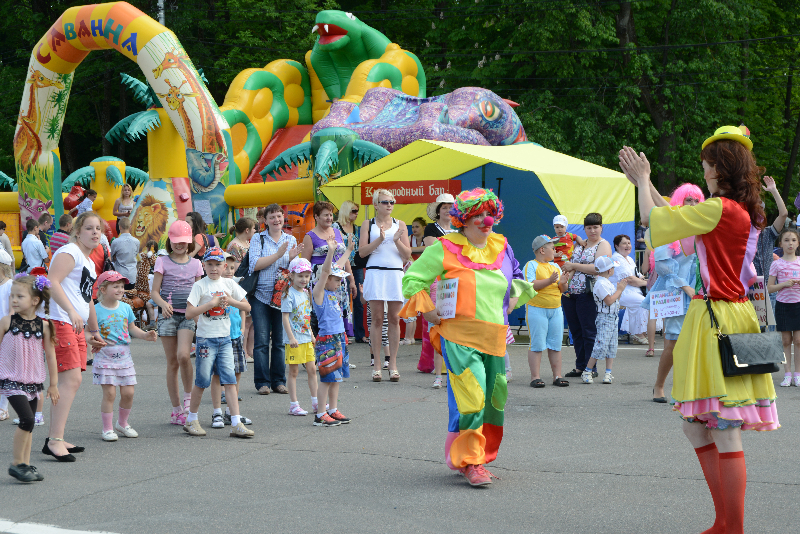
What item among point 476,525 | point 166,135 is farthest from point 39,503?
point 166,135

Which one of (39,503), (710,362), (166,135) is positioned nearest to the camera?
(710,362)

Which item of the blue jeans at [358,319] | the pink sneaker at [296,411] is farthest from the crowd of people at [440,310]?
the blue jeans at [358,319]

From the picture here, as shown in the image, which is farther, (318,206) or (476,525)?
(318,206)

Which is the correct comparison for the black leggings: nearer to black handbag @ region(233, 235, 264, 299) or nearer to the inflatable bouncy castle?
black handbag @ region(233, 235, 264, 299)

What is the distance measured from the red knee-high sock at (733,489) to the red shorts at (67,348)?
14.5 feet

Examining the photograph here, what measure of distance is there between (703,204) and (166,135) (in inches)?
625

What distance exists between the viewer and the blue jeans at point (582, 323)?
9.69 m

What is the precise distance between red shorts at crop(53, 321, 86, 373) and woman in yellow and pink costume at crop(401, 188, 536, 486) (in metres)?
2.44

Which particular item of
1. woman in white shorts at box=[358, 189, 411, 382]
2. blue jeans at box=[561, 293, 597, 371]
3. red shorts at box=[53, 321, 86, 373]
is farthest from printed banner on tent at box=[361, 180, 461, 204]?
red shorts at box=[53, 321, 86, 373]

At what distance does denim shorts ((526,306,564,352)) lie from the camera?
9203mm

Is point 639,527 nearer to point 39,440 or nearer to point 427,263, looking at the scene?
point 427,263

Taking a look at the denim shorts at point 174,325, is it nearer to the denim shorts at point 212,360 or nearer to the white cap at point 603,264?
the denim shorts at point 212,360

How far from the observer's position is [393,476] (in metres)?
5.69

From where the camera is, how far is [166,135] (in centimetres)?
1861
